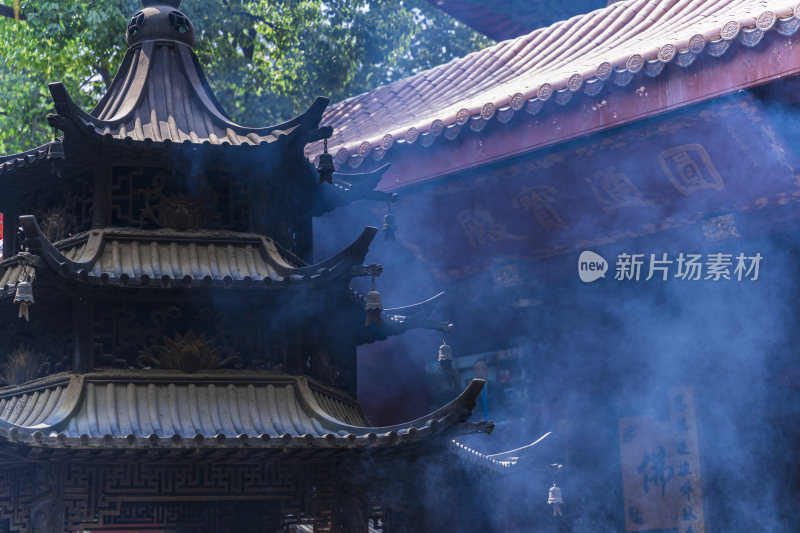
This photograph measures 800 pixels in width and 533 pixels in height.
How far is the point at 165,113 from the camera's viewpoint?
739 centimetres

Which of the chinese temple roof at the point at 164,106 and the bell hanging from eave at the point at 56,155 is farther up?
the chinese temple roof at the point at 164,106

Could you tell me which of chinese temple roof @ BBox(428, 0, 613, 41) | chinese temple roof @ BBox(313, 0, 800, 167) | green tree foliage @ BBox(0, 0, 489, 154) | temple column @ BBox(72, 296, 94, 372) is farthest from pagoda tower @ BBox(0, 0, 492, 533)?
chinese temple roof @ BBox(428, 0, 613, 41)

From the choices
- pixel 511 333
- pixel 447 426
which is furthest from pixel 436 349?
pixel 447 426

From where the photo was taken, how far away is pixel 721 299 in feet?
30.1

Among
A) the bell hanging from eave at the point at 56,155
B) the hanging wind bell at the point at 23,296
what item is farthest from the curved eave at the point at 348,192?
the hanging wind bell at the point at 23,296

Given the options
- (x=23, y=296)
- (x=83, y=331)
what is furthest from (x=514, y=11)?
(x=23, y=296)

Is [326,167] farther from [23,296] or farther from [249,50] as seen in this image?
[249,50]

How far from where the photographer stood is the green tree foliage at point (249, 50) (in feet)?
41.5

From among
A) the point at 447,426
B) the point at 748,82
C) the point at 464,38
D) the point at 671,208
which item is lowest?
the point at 447,426

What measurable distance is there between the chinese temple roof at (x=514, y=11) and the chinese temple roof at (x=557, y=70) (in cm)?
374

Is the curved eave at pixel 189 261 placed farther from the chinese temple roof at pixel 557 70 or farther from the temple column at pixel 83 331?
the chinese temple roof at pixel 557 70

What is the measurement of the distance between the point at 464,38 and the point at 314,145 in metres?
8.29

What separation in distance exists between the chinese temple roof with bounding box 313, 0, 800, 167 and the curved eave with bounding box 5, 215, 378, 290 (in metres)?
2.60

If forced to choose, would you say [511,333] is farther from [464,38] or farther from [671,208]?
[464,38]
